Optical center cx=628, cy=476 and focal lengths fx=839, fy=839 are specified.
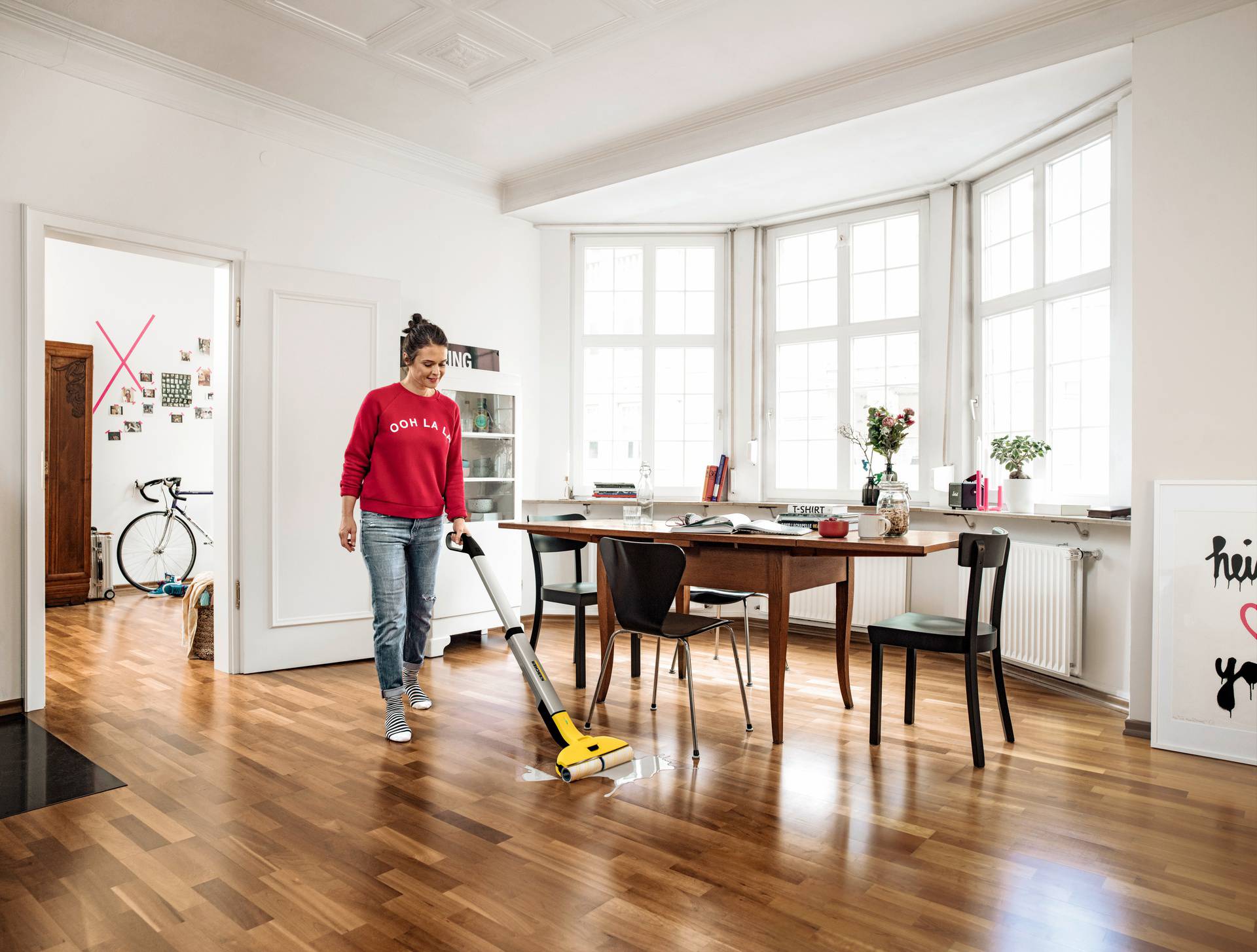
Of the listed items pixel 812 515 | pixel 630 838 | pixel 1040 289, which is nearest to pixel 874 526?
pixel 812 515

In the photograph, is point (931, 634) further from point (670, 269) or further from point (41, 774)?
Answer: point (670, 269)

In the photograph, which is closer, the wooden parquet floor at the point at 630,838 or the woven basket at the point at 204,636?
the wooden parquet floor at the point at 630,838

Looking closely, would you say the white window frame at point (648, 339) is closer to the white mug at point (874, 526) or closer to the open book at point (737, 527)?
the open book at point (737, 527)

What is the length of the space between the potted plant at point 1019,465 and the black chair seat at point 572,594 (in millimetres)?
2316

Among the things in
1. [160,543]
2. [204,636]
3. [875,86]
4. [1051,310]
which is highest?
[875,86]

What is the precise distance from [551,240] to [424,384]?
10.0 feet

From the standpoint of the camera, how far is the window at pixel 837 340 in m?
5.58

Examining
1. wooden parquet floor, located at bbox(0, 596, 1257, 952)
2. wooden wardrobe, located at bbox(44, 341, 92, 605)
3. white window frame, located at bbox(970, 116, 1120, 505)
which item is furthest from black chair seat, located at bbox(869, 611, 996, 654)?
wooden wardrobe, located at bbox(44, 341, 92, 605)

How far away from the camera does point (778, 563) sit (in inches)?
128

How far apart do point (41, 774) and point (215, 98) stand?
3.31 m

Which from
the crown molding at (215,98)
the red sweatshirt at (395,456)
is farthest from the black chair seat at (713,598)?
the crown molding at (215,98)

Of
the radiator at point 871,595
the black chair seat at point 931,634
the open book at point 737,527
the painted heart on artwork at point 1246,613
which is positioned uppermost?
the open book at point 737,527

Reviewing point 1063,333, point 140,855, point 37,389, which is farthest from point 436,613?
point 1063,333

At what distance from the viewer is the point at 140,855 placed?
7.55ft
